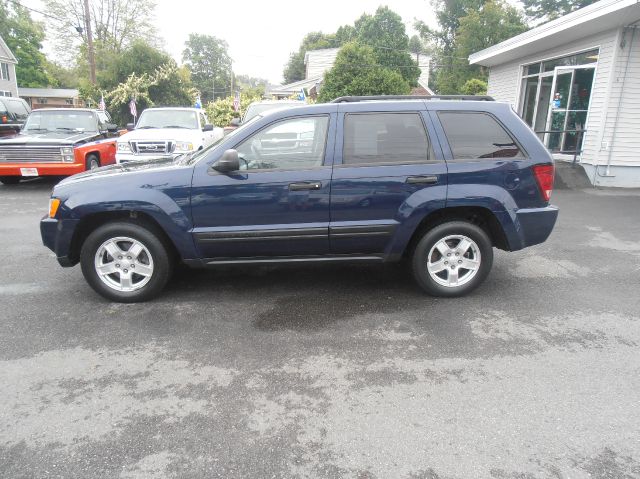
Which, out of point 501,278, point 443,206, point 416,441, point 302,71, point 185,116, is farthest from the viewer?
point 302,71

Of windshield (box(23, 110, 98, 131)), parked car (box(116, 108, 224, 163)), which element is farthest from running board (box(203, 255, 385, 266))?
windshield (box(23, 110, 98, 131))

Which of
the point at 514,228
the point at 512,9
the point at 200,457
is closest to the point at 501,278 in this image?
the point at 514,228

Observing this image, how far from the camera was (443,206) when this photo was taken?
14.1 feet

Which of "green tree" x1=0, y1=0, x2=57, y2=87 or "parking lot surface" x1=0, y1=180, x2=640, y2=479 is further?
"green tree" x1=0, y1=0, x2=57, y2=87

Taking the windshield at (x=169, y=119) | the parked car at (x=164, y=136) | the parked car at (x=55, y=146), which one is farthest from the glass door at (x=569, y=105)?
the parked car at (x=55, y=146)

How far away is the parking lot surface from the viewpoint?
8.10 ft

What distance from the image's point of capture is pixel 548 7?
44562 mm

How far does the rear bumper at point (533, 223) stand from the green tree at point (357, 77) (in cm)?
1833

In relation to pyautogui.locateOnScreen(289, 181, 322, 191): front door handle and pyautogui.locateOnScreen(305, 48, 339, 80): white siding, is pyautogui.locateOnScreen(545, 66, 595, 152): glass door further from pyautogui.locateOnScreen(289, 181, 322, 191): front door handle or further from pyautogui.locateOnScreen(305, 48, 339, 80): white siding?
pyautogui.locateOnScreen(305, 48, 339, 80): white siding

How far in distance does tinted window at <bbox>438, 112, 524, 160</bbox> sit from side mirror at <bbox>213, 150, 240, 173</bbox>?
195 centimetres

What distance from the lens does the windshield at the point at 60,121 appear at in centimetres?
1111

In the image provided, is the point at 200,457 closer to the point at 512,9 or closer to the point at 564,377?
the point at 564,377

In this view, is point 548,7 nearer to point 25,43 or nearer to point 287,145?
point 287,145

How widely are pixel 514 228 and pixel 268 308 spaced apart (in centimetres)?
242
